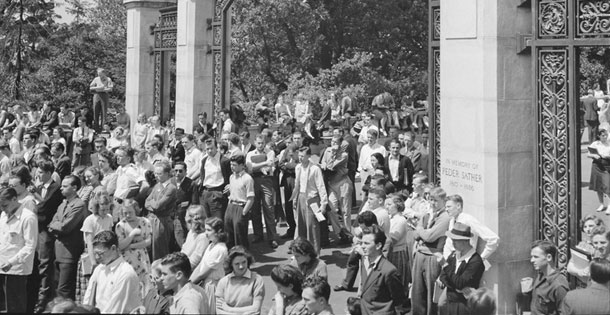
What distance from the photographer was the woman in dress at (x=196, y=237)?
27.2 feet

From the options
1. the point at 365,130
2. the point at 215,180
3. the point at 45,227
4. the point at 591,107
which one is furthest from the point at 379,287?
the point at 591,107

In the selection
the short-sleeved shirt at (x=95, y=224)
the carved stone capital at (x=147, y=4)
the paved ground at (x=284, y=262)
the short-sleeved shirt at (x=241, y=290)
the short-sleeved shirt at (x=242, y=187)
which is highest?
the carved stone capital at (x=147, y=4)

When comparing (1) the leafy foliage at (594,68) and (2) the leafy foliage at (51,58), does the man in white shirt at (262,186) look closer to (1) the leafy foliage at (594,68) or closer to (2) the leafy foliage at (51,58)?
(2) the leafy foliage at (51,58)

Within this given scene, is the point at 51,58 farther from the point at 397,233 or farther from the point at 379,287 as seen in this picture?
the point at 379,287

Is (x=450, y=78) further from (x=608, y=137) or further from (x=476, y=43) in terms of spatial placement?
(x=608, y=137)

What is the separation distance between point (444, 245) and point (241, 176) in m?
3.87

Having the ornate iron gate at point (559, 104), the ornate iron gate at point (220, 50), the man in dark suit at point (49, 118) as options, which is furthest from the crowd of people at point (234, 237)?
the man in dark suit at point (49, 118)

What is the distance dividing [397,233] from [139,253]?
2.95 m

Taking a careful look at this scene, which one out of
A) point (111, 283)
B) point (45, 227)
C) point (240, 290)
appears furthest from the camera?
point (45, 227)

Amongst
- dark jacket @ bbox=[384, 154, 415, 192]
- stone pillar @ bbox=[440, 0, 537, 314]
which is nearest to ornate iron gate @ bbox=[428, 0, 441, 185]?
stone pillar @ bbox=[440, 0, 537, 314]

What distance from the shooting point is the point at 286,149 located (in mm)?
13586

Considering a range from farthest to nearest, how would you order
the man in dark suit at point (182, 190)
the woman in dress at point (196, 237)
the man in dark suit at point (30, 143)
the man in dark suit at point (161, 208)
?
the man in dark suit at point (30, 143)
the man in dark suit at point (182, 190)
the man in dark suit at point (161, 208)
the woman in dress at point (196, 237)

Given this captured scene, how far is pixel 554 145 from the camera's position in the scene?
891cm

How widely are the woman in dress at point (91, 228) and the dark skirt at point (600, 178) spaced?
8752 mm
